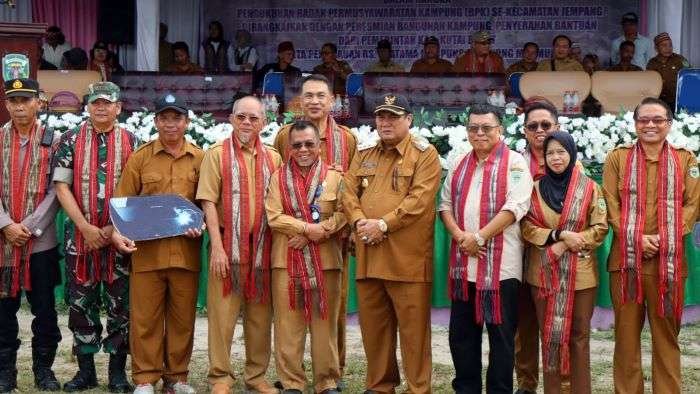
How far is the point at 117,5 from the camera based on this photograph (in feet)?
57.2

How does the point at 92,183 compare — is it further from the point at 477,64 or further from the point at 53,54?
the point at 53,54

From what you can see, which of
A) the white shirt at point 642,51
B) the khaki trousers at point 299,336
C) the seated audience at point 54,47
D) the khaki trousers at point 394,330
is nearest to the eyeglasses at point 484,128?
the khaki trousers at point 394,330

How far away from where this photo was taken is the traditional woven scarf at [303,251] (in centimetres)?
629

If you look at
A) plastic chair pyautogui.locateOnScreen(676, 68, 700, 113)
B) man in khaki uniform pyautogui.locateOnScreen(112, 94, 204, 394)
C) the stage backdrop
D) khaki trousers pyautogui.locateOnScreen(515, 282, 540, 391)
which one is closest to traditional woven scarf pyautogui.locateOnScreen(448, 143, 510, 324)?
khaki trousers pyautogui.locateOnScreen(515, 282, 540, 391)

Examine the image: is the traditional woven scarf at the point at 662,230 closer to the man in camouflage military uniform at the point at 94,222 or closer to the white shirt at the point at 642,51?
the man in camouflage military uniform at the point at 94,222

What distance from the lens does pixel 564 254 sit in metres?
5.93

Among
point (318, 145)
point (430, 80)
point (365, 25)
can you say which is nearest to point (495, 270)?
point (318, 145)

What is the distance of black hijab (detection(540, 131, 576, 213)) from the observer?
19.4 feet

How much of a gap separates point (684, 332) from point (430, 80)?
5.23 m

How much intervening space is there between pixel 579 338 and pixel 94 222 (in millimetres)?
2647

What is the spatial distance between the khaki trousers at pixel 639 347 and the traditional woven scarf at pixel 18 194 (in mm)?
3124

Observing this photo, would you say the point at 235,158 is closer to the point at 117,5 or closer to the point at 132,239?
the point at 132,239

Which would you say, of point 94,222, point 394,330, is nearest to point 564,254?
point 394,330

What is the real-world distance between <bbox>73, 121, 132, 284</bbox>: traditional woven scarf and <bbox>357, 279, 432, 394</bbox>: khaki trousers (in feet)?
4.70
